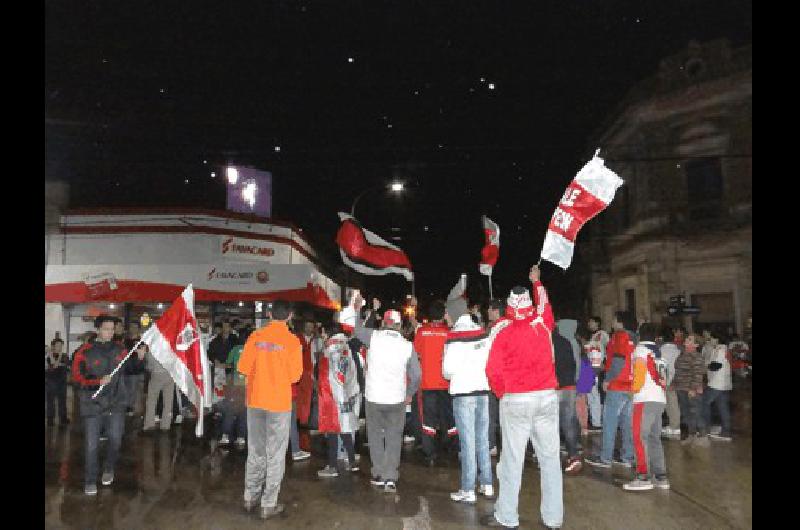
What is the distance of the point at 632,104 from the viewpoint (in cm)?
2867

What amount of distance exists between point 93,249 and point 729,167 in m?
25.9

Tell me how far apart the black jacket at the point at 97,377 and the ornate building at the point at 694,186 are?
22.0m

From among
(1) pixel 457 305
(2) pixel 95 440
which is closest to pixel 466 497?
(1) pixel 457 305

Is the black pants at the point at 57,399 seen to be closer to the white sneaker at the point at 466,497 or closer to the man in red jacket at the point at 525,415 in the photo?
the white sneaker at the point at 466,497

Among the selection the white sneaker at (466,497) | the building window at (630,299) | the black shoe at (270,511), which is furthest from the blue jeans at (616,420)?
the building window at (630,299)

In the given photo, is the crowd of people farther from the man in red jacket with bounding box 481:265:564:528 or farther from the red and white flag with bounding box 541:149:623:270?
the red and white flag with bounding box 541:149:623:270

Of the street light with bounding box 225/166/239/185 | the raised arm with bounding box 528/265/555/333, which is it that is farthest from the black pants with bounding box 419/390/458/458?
the street light with bounding box 225/166/239/185

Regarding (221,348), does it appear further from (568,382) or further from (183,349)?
(568,382)

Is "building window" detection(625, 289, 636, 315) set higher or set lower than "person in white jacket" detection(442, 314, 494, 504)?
higher

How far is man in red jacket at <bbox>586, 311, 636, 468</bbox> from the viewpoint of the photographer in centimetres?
773

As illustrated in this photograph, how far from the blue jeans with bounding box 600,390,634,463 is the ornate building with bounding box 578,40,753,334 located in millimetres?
17773

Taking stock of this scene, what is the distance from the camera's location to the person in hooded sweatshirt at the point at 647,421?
718cm

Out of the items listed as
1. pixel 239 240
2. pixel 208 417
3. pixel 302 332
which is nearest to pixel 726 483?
pixel 302 332

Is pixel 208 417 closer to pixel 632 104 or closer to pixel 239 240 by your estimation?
pixel 239 240
